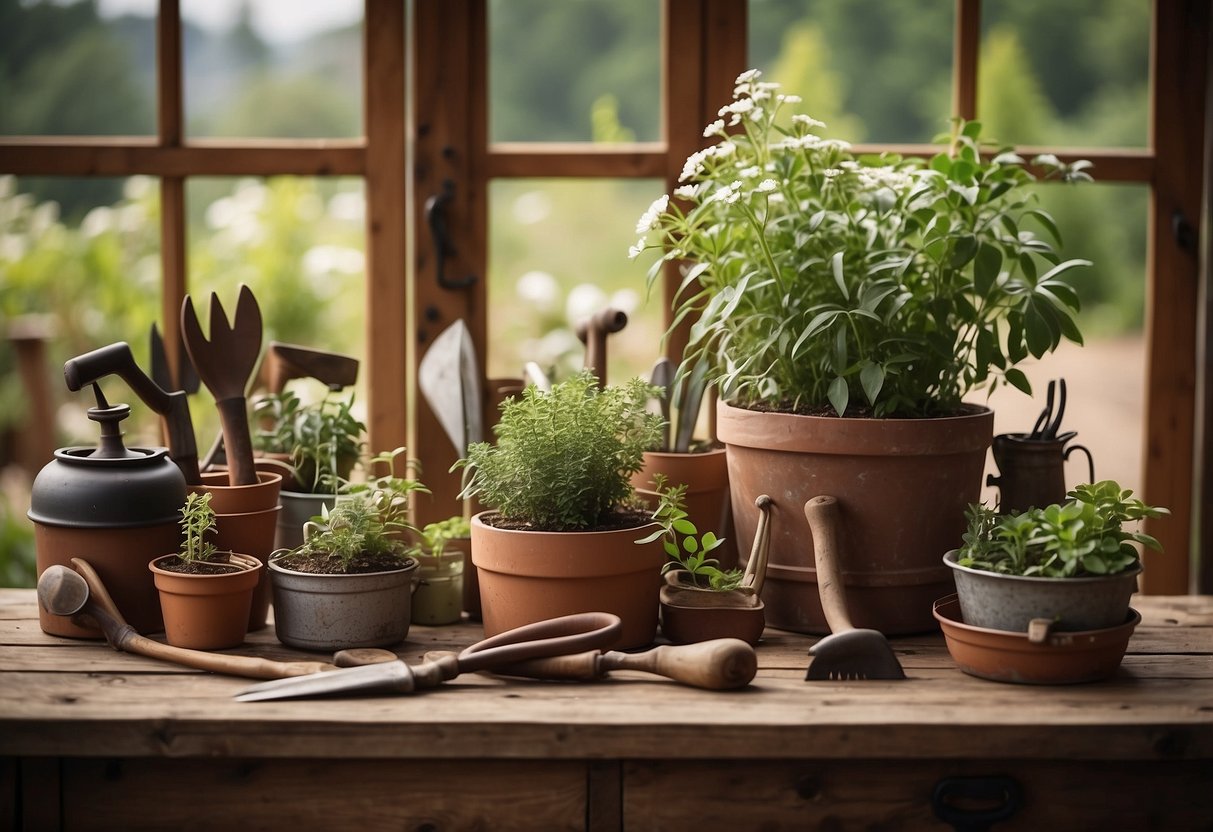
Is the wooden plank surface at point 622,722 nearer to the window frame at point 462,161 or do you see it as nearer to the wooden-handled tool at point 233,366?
the wooden-handled tool at point 233,366

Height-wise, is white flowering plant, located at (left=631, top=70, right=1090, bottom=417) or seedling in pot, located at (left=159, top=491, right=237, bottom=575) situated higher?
white flowering plant, located at (left=631, top=70, right=1090, bottom=417)

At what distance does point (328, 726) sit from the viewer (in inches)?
47.9

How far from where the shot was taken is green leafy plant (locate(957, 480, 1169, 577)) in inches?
52.1

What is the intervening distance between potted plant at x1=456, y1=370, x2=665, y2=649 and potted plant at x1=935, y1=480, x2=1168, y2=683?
15.5 inches

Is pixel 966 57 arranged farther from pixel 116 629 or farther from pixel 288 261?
pixel 288 261

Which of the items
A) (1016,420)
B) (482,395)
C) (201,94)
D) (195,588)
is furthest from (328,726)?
(1016,420)

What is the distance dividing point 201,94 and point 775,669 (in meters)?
1.81

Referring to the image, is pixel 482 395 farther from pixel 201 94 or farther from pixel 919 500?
pixel 201 94

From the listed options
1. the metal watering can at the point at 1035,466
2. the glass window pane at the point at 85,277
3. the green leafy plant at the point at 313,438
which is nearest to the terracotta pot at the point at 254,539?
the green leafy plant at the point at 313,438

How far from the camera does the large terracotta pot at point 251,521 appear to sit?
5.01 ft

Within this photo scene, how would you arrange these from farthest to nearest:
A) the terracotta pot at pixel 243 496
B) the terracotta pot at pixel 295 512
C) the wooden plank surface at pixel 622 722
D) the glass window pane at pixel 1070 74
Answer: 1. the glass window pane at pixel 1070 74
2. the terracotta pot at pixel 295 512
3. the terracotta pot at pixel 243 496
4. the wooden plank surface at pixel 622 722

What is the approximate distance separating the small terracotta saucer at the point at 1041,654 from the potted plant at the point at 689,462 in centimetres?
42

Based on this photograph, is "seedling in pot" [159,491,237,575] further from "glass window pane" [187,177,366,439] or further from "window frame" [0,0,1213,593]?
"glass window pane" [187,177,366,439]

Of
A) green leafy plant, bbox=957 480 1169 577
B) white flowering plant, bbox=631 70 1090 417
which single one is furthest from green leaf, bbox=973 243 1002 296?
green leafy plant, bbox=957 480 1169 577
